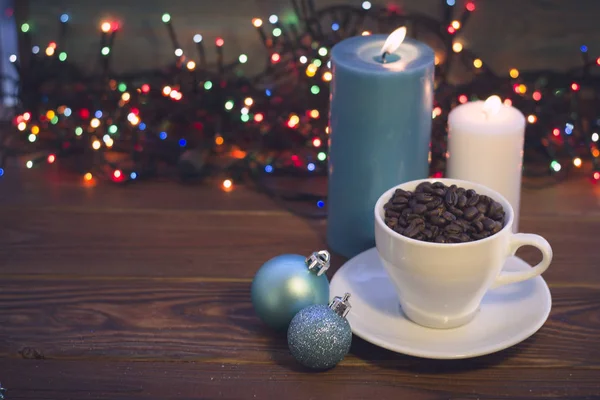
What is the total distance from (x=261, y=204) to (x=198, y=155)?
0.43ft

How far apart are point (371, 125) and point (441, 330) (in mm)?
220

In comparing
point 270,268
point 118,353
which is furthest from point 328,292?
point 118,353

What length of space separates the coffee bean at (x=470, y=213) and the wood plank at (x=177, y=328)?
5.1 inches

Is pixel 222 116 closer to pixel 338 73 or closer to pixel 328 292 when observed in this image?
pixel 338 73

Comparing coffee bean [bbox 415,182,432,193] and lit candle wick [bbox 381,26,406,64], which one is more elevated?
lit candle wick [bbox 381,26,406,64]

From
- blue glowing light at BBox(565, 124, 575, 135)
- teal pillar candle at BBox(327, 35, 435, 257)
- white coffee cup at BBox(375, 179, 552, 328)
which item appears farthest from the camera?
blue glowing light at BBox(565, 124, 575, 135)

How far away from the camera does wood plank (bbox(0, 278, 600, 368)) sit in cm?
85

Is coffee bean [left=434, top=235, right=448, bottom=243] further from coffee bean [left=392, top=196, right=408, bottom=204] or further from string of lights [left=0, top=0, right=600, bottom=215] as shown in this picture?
string of lights [left=0, top=0, right=600, bottom=215]

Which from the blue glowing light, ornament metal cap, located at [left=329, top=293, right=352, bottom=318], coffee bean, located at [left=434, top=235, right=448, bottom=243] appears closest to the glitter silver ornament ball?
ornament metal cap, located at [left=329, top=293, right=352, bottom=318]

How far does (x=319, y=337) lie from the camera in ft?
2.62

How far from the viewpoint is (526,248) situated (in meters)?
1.04

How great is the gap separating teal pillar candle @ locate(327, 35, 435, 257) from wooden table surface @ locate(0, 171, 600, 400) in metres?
0.07

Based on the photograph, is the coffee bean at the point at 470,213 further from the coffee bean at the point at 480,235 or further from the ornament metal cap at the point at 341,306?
the ornament metal cap at the point at 341,306

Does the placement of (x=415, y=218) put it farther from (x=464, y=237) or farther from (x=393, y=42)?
(x=393, y=42)
